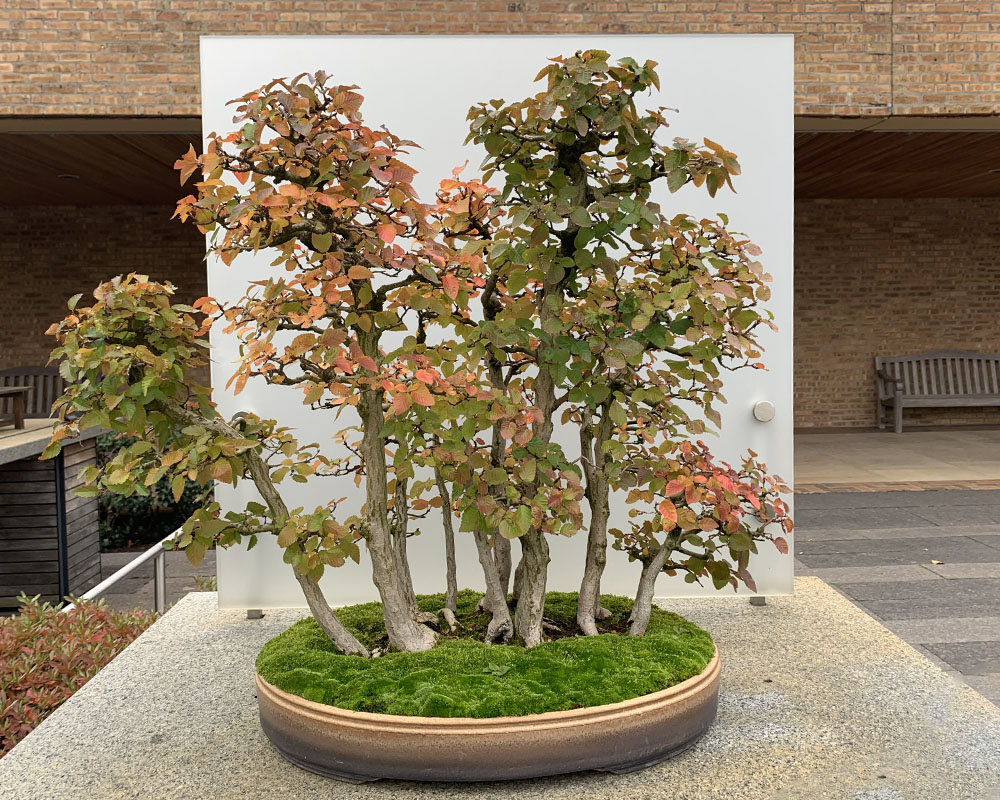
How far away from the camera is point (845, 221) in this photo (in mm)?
10242

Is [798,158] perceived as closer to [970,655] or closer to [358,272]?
[970,655]

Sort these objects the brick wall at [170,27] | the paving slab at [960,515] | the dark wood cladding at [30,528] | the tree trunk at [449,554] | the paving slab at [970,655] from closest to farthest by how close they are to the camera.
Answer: the tree trunk at [449,554], the paving slab at [970,655], the dark wood cladding at [30,528], the paving slab at [960,515], the brick wall at [170,27]

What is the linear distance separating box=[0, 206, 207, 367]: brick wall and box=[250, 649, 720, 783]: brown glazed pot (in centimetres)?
856

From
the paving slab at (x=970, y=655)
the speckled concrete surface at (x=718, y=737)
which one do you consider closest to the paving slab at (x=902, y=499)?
the paving slab at (x=970, y=655)

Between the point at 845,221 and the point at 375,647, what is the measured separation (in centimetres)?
951

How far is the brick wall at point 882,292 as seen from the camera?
33.4 feet

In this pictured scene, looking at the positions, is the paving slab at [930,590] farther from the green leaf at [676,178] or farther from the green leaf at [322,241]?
the green leaf at [322,241]

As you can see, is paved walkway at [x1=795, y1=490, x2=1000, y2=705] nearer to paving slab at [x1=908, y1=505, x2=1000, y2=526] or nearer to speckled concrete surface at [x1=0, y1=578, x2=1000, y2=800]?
paving slab at [x1=908, y1=505, x2=1000, y2=526]

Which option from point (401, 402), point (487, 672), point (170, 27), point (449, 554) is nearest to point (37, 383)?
point (170, 27)

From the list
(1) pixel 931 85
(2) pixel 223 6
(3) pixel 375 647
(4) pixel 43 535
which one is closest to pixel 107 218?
(2) pixel 223 6

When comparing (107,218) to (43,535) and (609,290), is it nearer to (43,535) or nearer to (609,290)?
(43,535)

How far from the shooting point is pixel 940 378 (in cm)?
1026

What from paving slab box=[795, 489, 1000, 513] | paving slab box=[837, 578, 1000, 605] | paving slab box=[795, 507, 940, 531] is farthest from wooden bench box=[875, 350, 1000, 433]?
paving slab box=[837, 578, 1000, 605]

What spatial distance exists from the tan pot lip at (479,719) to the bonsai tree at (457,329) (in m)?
0.30
